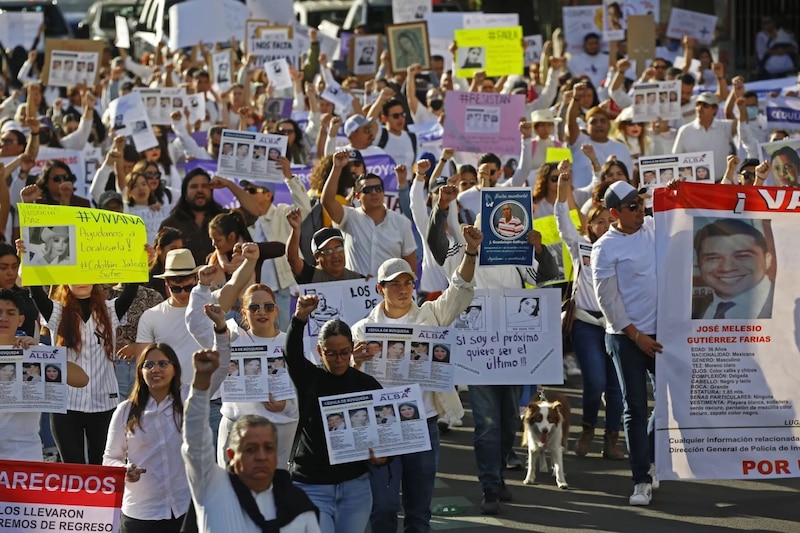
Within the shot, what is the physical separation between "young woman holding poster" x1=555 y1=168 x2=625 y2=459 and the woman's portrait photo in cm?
876

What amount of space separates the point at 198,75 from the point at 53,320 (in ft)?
30.5

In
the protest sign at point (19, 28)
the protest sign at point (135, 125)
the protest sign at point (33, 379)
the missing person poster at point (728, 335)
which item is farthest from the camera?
the protest sign at point (19, 28)

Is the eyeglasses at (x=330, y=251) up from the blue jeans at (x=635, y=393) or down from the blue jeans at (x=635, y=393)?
up

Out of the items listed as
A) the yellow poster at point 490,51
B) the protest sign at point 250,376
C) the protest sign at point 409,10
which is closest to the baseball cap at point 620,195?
the protest sign at point 250,376

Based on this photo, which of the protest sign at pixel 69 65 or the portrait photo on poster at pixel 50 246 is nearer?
the portrait photo on poster at pixel 50 246

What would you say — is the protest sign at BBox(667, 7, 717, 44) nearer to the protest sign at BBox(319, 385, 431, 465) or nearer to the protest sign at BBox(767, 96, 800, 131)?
the protest sign at BBox(767, 96, 800, 131)

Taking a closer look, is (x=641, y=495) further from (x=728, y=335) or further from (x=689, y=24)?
(x=689, y=24)

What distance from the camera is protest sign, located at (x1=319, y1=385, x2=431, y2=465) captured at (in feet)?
22.9

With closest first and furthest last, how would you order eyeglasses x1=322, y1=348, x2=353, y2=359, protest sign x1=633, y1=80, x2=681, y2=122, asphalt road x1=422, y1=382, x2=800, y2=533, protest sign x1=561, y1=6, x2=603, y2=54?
1. eyeglasses x1=322, y1=348, x2=353, y2=359
2. asphalt road x1=422, y1=382, x2=800, y2=533
3. protest sign x1=633, y1=80, x2=681, y2=122
4. protest sign x1=561, y1=6, x2=603, y2=54

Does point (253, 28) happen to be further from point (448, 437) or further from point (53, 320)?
point (53, 320)

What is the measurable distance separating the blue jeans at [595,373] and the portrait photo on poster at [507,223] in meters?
1.44

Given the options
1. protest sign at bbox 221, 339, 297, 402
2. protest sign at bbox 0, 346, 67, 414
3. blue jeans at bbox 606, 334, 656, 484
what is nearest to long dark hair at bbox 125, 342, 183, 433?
protest sign at bbox 221, 339, 297, 402

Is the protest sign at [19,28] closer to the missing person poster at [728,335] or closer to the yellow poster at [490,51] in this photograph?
the yellow poster at [490,51]

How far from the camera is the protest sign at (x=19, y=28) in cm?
2259
